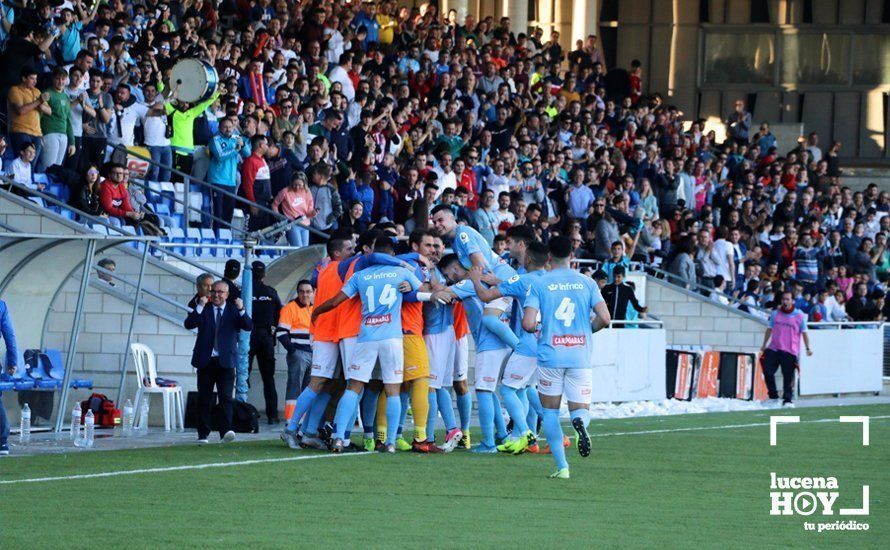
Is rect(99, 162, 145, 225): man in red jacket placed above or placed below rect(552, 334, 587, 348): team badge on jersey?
above

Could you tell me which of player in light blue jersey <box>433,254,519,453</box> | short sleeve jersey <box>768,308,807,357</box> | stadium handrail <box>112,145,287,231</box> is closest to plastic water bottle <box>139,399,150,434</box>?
player in light blue jersey <box>433,254,519,453</box>

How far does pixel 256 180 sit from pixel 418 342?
8.85 meters

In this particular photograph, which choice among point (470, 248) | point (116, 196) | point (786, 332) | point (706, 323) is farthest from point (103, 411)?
point (706, 323)

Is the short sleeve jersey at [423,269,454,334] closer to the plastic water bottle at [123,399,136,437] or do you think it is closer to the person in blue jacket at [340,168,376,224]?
the plastic water bottle at [123,399,136,437]

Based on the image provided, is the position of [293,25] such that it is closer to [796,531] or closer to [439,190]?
[439,190]

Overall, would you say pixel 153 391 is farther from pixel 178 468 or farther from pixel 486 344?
pixel 178 468

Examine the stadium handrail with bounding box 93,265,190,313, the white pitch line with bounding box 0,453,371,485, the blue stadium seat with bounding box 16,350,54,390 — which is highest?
the stadium handrail with bounding box 93,265,190,313

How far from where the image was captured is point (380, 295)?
15.2m

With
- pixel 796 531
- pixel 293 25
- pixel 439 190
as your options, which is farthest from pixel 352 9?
pixel 796 531

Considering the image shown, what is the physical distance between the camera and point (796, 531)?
35.7ft

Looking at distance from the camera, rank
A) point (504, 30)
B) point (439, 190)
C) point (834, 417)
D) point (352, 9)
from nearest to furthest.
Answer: point (834, 417) → point (439, 190) → point (352, 9) → point (504, 30)

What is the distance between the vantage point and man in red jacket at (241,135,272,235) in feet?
78.0

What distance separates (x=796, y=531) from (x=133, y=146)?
1473cm

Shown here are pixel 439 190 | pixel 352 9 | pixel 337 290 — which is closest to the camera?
pixel 337 290
